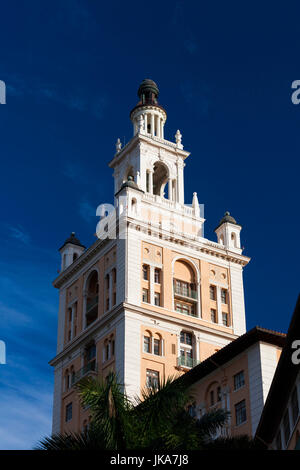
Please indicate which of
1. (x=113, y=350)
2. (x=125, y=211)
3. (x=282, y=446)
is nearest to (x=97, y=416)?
(x=282, y=446)

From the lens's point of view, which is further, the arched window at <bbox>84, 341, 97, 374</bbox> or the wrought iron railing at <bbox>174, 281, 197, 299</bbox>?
the wrought iron railing at <bbox>174, 281, 197, 299</bbox>

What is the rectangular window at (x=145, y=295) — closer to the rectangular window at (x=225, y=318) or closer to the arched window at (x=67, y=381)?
the rectangular window at (x=225, y=318)

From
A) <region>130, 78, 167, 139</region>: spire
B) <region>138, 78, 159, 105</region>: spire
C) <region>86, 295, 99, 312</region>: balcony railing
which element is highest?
<region>138, 78, 159, 105</region>: spire

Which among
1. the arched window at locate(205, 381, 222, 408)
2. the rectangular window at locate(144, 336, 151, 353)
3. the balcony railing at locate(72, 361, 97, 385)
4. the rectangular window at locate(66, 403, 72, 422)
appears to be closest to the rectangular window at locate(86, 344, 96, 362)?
the balcony railing at locate(72, 361, 97, 385)

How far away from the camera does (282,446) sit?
43219mm

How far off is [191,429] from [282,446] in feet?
32.7

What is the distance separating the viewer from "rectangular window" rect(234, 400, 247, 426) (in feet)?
200

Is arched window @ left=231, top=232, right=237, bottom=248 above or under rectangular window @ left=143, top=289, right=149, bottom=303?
above

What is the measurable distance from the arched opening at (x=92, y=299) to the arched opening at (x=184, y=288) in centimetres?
710

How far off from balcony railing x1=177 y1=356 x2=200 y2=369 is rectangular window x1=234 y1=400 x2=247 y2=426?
17709 millimetres

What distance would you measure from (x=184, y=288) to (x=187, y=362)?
24.6ft

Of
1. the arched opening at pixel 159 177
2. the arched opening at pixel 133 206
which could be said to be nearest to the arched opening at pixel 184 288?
the arched opening at pixel 133 206

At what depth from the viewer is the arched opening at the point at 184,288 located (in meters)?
83.6

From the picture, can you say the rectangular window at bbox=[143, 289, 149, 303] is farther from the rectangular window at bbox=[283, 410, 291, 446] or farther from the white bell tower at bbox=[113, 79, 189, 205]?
the rectangular window at bbox=[283, 410, 291, 446]
